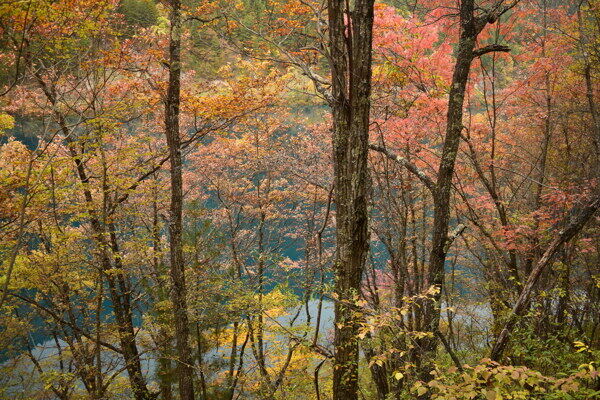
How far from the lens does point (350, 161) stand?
3.49m

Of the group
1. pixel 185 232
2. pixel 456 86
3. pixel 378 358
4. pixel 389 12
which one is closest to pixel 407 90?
pixel 389 12

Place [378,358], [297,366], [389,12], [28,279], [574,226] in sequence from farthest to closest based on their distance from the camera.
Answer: [297,366]
[389,12]
[28,279]
[574,226]
[378,358]

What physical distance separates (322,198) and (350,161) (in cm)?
939

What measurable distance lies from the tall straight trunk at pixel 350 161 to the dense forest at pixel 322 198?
2cm

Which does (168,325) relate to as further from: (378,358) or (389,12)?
(389,12)

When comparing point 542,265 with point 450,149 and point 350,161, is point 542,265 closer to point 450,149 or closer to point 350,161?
point 450,149

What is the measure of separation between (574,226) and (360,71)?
8.71 feet

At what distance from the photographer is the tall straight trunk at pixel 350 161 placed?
11.0 feet

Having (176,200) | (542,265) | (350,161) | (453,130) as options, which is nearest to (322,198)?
(176,200)

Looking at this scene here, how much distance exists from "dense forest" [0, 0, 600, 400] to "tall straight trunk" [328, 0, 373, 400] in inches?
0.7

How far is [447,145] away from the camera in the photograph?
423cm

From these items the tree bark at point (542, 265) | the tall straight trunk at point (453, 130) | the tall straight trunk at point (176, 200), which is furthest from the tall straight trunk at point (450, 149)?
the tall straight trunk at point (176, 200)

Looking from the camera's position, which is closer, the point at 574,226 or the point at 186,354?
the point at 574,226

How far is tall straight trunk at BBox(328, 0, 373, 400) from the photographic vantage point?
334cm
